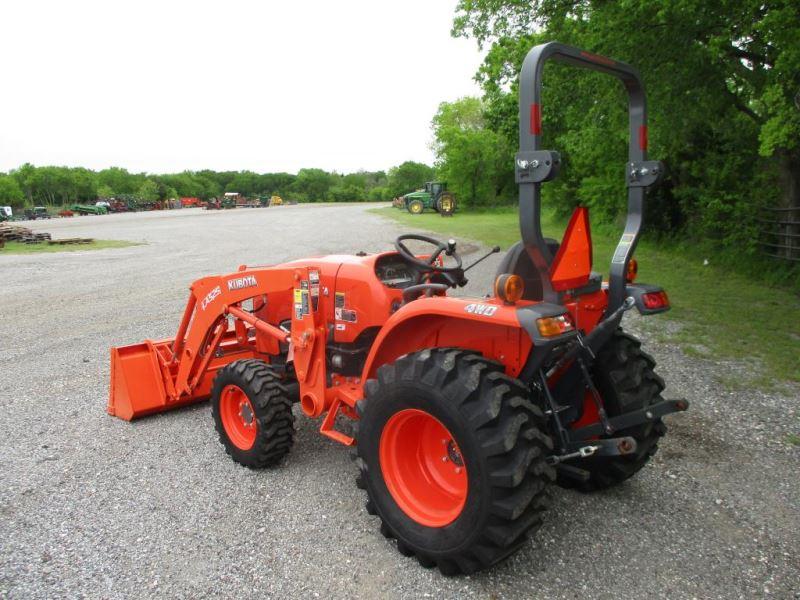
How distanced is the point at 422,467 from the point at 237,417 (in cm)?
158

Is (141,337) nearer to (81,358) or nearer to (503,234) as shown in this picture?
(81,358)

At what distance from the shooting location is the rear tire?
3.67 meters

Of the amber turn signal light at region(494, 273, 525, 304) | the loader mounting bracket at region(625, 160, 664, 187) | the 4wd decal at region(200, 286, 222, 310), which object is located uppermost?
the loader mounting bracket at region(625, 160, 664, 187)

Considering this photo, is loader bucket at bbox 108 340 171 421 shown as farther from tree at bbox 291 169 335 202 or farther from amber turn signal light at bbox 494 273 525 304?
tree at bbox 291 169 335 202

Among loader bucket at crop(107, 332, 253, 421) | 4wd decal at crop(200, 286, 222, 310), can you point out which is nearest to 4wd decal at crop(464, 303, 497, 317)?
4wd decal at crop(200, 286, 222, 310)

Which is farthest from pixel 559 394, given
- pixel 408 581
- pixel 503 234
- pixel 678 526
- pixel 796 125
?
pixel 503 234

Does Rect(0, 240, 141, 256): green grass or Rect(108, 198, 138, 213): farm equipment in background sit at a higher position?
Rect(108, 198, 138, 213): farm equipment in background

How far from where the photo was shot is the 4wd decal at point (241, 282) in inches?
160

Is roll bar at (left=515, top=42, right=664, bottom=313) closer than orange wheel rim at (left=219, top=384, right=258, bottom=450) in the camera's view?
Yes

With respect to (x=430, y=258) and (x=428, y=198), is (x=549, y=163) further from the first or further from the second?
(x=428, y=198)

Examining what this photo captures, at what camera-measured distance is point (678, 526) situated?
3.10 metres

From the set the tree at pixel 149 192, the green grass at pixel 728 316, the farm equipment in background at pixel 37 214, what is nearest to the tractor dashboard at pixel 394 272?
the green grass at pixel 728 316

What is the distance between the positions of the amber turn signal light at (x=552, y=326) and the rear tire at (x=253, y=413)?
1935mm

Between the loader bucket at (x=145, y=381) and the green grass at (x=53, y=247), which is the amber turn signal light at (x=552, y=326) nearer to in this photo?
the loader bucket at (x=145, y=381)
